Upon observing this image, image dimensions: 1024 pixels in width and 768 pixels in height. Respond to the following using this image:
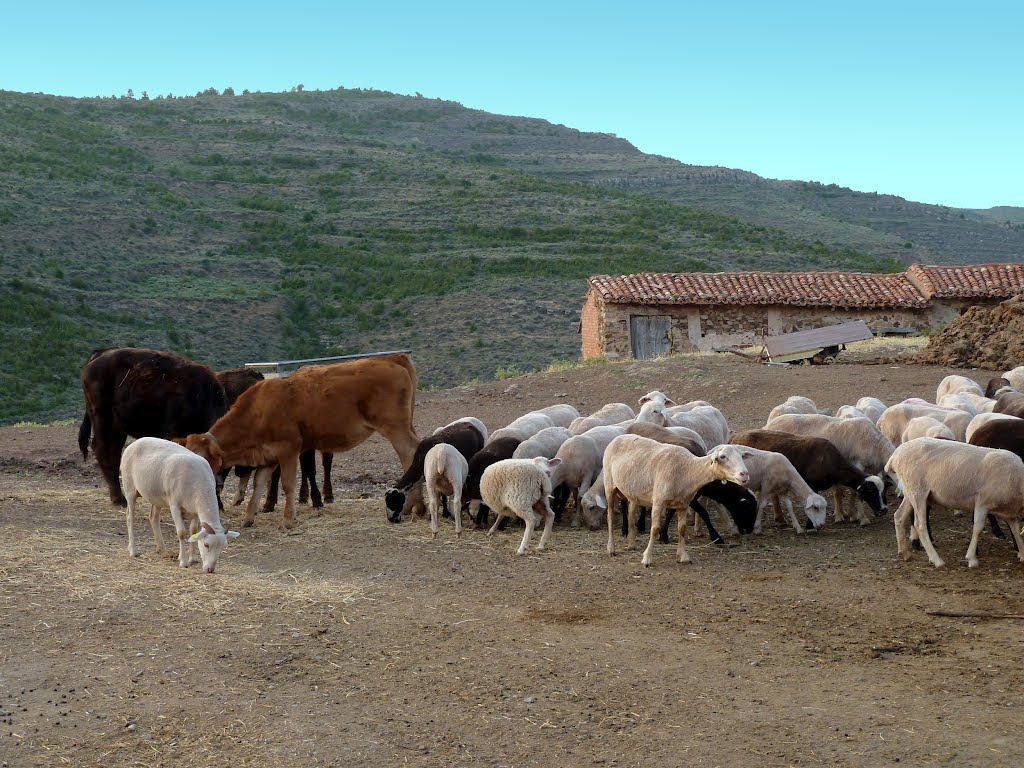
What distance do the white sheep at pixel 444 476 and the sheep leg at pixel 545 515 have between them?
927mm

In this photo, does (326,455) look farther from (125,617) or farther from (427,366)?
(427,366)

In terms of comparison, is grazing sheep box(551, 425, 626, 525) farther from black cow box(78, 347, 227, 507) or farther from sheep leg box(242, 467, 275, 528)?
black cow box(78, 347, 227, 507)

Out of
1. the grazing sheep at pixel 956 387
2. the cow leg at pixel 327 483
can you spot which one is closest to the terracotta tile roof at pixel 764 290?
the grazing sheep at pixel 956 387

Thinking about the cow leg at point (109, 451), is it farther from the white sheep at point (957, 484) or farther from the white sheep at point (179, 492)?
the white sheep at point (957, 484)

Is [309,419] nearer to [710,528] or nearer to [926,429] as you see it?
[710,528]

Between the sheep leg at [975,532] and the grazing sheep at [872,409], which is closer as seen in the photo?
the sheep leg at [975,532]

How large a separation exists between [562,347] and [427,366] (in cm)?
538

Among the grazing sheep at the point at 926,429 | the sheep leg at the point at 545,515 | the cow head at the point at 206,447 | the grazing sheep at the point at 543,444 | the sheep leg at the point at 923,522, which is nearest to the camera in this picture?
the sheep leg at the point at 923,522

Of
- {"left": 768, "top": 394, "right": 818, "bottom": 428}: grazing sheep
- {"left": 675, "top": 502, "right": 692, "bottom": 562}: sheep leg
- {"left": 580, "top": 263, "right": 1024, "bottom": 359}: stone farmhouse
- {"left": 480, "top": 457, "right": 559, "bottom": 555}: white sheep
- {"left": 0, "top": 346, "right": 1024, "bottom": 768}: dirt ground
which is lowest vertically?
{"left": 0, "top": 346, "right": 1024, "bottom": 768}: dirt ground

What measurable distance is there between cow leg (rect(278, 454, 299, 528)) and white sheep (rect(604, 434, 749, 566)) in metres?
3.67

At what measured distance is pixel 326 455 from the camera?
1398 cm

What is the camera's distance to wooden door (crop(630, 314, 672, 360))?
104 ft

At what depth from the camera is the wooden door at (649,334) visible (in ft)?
104

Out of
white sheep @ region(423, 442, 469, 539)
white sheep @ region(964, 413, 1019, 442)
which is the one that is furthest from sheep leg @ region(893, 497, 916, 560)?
white sheep @ region(423, 442, 469, 539)
